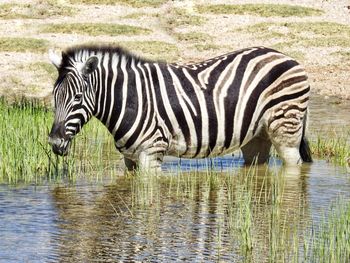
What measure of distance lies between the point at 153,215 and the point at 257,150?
14.0 ft

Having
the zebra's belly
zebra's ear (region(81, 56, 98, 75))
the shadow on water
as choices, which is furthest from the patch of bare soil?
the shadow on water

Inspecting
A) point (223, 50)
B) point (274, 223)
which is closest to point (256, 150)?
point (274, 223)

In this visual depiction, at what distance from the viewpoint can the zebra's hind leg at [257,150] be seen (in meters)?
15.7

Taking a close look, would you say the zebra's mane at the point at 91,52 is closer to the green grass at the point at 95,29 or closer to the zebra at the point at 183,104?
the zebra at the point at 183,104

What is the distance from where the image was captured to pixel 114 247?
33.6 ft

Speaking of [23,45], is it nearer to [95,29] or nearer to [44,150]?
[95,29]

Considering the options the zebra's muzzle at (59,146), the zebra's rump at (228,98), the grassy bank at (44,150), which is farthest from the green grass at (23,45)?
the zebra's muzzle at (59,146)

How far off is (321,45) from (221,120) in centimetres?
2018

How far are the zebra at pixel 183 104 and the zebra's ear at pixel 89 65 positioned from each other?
1 centimetres

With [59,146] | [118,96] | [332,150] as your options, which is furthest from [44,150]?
[332,150]

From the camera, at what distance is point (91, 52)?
555 inches

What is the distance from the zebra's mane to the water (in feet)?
5.11

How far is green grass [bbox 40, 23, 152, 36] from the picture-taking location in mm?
35812

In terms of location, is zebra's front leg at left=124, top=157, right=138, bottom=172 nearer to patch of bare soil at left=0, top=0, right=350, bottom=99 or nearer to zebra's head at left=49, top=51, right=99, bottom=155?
zebra's head at left=49, top=51, right=99, bottom=155
